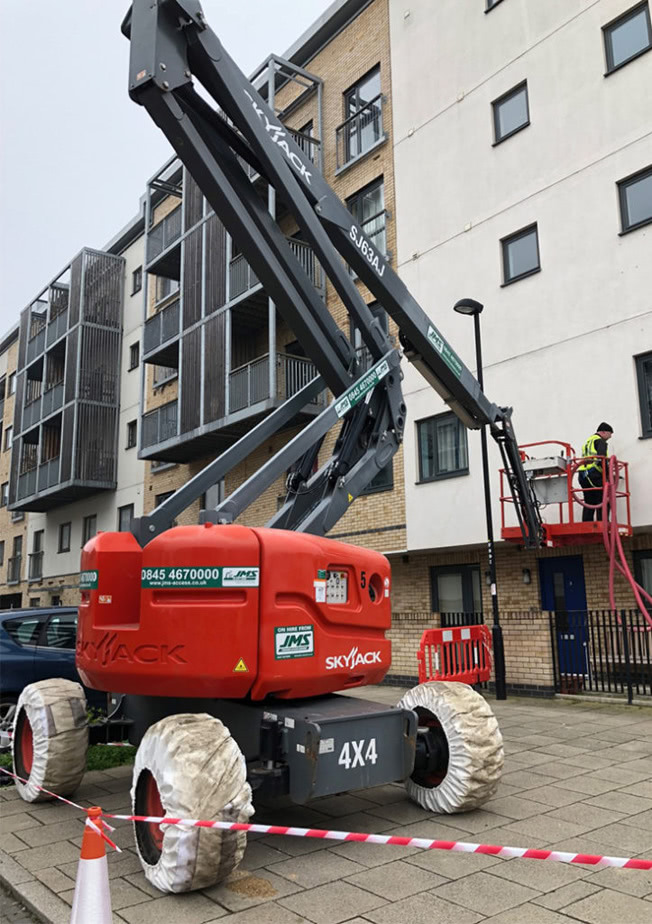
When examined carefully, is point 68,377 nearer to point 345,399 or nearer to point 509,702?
point 509,702

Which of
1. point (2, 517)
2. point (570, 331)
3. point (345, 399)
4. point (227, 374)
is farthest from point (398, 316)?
point (2, 517)

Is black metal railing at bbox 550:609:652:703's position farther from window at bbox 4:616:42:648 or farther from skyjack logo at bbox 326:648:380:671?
window at bbox 4:616:42:648

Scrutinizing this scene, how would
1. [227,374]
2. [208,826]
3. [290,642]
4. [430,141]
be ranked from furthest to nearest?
[227,374], [430,141], [290,642], [208,826]

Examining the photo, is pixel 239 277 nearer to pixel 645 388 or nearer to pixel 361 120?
pixel 361 120

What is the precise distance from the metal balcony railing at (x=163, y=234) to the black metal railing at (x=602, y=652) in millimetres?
16878

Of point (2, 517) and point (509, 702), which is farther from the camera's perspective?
point (2, 517)

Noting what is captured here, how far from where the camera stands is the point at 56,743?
6.15m

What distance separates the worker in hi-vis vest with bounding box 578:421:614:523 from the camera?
457 inches

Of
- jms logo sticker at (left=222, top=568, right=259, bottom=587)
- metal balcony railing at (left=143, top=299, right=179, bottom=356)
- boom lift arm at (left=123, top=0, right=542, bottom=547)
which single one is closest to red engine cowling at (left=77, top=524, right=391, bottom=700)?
jms logo sticker at (left=222, top=568, right=259, bottom=587)

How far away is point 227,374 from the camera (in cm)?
1980

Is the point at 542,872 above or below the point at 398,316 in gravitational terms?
below

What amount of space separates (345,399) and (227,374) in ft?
44.9

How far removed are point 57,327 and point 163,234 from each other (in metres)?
10.7

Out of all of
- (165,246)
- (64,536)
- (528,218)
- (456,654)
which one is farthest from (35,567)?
(528,218)
